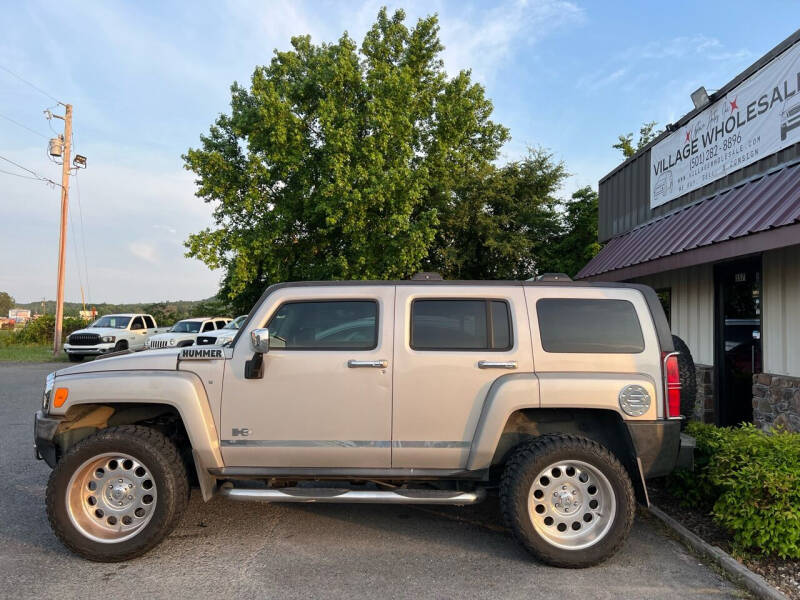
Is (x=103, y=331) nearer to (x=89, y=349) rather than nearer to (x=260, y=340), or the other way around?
(x=89, y=349)

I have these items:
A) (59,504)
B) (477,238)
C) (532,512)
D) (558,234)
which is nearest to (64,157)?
(477,238)

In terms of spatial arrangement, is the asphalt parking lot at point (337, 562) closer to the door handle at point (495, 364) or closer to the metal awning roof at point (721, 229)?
the door handle at point (495, 364)

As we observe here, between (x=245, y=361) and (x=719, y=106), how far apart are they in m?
7.69

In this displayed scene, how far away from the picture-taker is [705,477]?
452cm

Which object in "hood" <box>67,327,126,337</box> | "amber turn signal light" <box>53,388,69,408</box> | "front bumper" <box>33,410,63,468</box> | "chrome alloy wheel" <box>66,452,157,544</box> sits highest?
"hood" <box>67,327,126,337</box>

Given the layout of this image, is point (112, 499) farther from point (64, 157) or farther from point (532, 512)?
point (64, 157)

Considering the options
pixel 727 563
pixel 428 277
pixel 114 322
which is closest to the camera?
pixel 727 563

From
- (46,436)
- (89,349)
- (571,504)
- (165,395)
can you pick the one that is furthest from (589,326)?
(89,349)

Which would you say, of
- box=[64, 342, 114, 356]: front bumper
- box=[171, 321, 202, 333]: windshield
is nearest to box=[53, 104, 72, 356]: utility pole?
box=[64, 342, 114, 356]: front bumper

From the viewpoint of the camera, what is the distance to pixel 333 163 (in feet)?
65.4

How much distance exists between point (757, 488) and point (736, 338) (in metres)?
4.59

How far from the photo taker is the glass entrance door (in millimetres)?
7398

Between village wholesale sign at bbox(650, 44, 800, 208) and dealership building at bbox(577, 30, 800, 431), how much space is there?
0.05 feet

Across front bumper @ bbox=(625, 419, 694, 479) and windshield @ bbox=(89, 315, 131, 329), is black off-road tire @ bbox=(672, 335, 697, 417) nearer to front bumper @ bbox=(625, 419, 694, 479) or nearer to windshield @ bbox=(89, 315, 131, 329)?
front bumper @ bbox=(625, 419, 694, 479)
